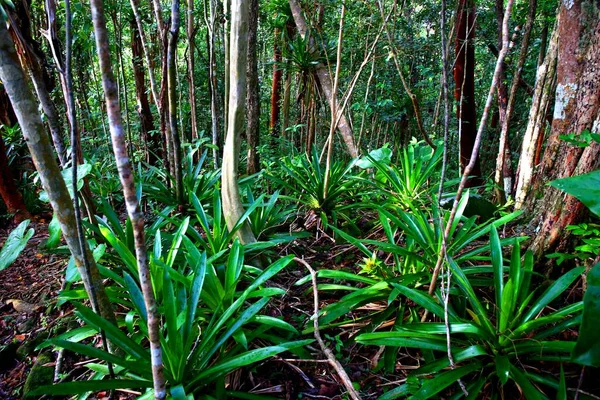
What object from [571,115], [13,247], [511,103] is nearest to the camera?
[13,247]

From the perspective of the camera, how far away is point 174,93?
9.70 feet

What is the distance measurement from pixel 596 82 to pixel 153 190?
10.7 feet

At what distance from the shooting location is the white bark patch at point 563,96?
218 centimetres

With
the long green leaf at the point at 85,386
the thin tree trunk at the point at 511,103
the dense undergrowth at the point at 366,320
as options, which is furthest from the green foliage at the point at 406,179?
the long green leaf at the point at 85,386

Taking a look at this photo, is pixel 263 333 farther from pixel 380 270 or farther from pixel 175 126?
pixel 175 126

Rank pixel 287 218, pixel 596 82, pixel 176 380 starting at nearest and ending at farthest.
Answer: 1. pixel 176 380
2. pixel 596 82
3. pixel 287 218

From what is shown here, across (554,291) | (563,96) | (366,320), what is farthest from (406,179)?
(554,291)

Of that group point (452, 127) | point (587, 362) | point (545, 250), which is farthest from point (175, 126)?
point (452, 127)

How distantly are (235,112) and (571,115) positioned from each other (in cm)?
197

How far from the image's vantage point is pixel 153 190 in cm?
333

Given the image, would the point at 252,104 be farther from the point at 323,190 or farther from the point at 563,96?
the point at 563,96

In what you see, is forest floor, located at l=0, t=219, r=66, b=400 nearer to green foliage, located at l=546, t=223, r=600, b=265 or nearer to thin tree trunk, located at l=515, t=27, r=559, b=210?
A: green foliage, located at l=546, t=223, r=600, b=265

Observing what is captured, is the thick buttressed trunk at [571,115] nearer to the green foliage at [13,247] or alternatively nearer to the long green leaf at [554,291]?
the long green leaf at [554,291]

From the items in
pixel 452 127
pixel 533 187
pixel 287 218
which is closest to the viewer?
pixel 533 187
